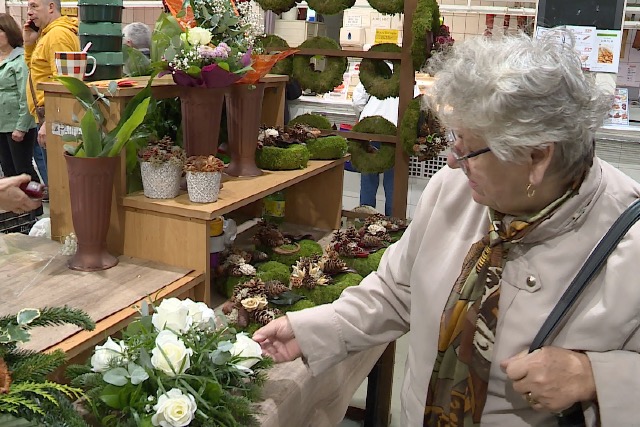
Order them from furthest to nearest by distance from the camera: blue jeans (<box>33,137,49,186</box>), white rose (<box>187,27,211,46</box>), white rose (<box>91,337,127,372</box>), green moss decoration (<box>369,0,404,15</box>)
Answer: blue jeans (<box>33,137,49,186</box>)
green moss decoration (<box>369,0,404,15</box>)
white rose (<box>187,27,211,46</box>)
white rose (<box>91,337,127,372</box>)

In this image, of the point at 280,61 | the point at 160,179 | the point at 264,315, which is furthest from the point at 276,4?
the point at 264,315

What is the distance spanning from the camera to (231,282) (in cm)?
203

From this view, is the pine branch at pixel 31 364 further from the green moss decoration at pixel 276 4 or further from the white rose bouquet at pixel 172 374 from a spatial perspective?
the green moss decoration at pixel 276 4

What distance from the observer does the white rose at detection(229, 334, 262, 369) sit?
1.31 meters

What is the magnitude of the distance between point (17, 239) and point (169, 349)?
0.94 meters

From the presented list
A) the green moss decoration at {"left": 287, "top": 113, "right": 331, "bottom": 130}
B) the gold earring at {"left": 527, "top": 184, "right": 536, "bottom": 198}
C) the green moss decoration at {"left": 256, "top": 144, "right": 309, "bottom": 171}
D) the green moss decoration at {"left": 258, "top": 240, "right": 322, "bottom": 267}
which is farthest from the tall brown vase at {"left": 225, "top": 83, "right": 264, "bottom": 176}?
the gold earring at {"left": 527, "top": 184, "right": 536, "bottom": 198}

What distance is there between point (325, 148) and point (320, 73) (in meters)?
0.56

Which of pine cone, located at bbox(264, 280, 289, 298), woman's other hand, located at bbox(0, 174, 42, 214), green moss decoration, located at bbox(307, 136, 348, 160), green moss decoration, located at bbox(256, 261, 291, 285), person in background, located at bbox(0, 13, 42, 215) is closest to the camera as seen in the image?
woman's other hand, located at bbox(0, 174, 42, 214)

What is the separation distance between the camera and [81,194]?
1.65m

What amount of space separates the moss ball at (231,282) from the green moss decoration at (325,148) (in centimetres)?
64

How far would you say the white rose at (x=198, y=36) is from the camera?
71.7 inches

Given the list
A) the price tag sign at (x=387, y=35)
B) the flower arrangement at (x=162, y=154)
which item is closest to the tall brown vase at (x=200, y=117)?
the flower arrangement at (x=162, y=154)

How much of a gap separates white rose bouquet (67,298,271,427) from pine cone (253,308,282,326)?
15.6 inches

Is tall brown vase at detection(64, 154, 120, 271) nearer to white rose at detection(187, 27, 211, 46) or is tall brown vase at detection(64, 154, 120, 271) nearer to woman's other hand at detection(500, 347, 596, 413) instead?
white rose at detection(187, 27, 211, 46)
